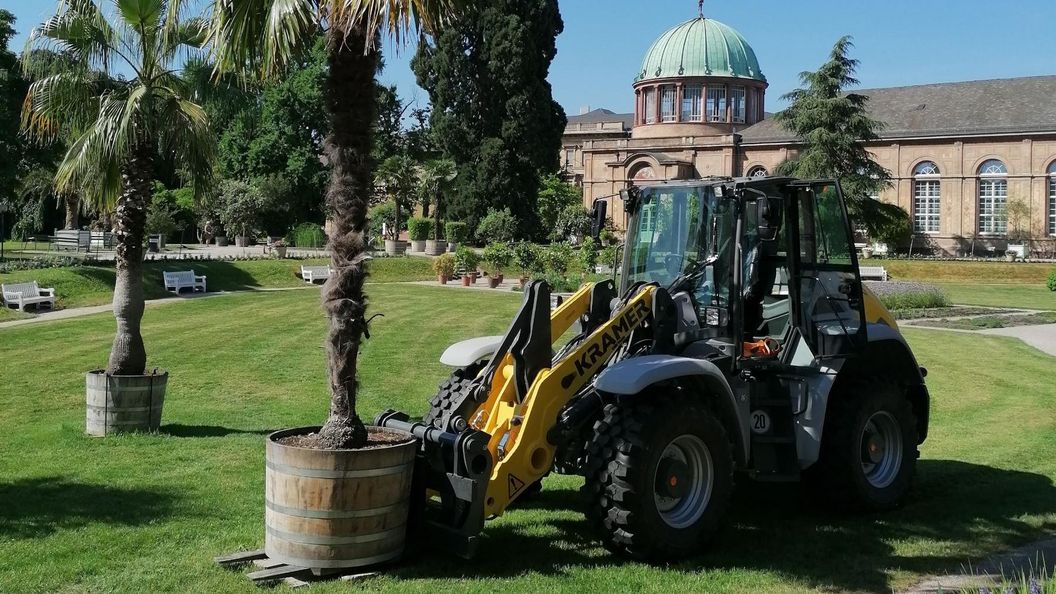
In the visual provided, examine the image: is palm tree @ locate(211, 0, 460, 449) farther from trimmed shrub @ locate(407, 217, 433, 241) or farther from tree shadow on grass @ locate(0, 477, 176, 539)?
trimmed shrub @ locate(407, 217, 433, 241)

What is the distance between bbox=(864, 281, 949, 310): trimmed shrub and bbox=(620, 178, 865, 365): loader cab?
21697mm

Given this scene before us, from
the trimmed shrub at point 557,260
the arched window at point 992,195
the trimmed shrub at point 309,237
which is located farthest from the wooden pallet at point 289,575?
the arched window at point 992,195

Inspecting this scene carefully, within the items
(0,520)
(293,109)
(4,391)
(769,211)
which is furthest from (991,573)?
(293,109)

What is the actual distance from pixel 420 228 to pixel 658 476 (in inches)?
2013

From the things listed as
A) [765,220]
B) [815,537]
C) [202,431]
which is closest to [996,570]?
[815,537]

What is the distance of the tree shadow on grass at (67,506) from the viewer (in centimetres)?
727

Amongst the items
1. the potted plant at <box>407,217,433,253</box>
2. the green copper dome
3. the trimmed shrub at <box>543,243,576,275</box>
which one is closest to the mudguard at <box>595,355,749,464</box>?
the trimmed shrub at <box>543,243,576,275</box>

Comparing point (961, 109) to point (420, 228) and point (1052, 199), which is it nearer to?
point (1052, 199)

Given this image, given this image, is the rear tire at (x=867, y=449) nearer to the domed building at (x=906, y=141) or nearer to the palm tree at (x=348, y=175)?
the palm tree at (x=348, y=175)

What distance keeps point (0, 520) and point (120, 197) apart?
15.6 feet

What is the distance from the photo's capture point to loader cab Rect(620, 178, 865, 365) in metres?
7.42

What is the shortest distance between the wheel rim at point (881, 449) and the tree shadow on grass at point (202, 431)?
665cm

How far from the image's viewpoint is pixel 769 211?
6.72 m

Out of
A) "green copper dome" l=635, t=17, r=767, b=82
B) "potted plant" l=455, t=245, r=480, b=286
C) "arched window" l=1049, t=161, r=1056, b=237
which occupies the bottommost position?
"potted plant" l=455, t=245, r=480, b=286
